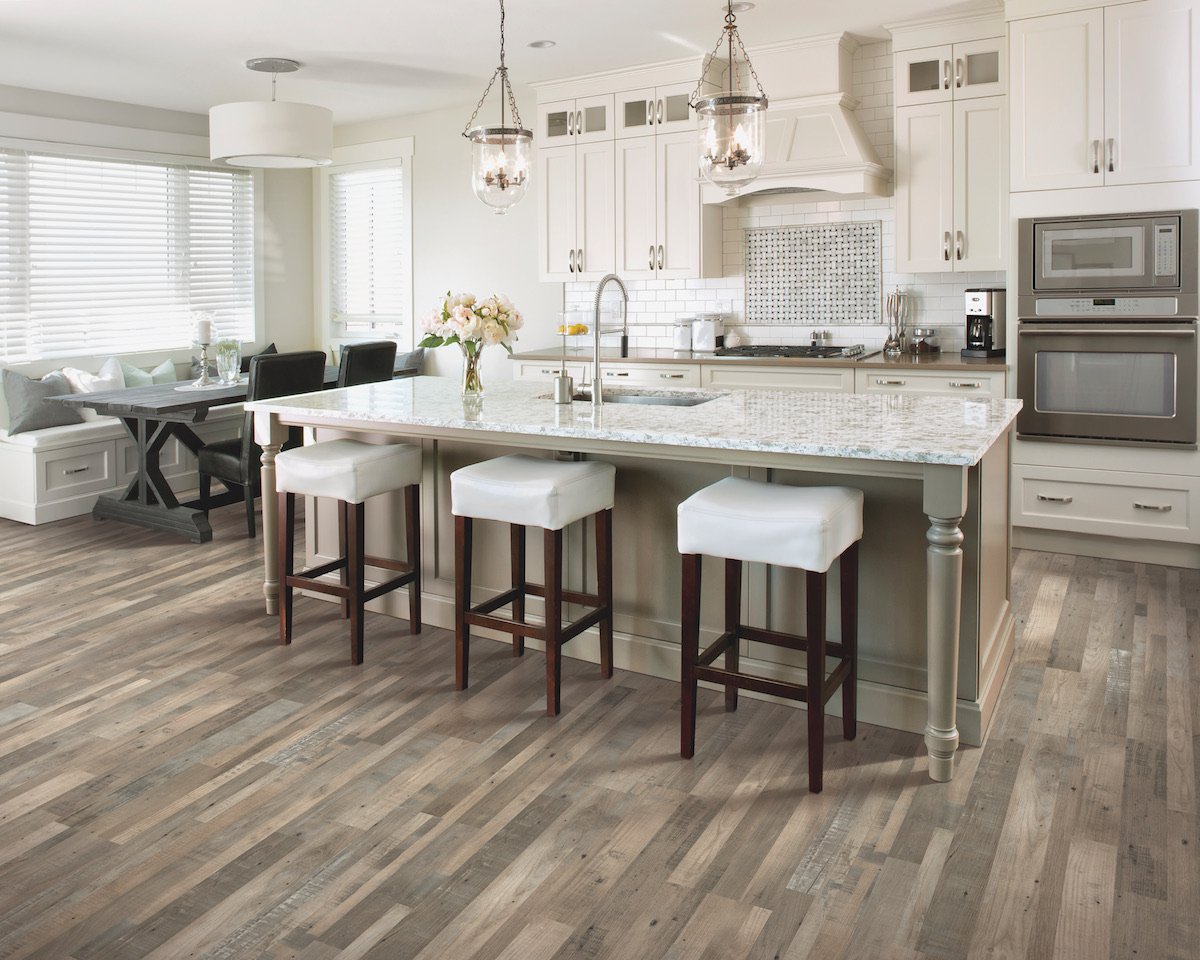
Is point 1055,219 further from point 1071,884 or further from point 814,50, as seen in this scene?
point 1071,884

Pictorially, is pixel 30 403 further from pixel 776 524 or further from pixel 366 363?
pixel 776 524

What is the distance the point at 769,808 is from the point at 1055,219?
343 centimetres

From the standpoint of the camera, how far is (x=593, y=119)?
240 inches

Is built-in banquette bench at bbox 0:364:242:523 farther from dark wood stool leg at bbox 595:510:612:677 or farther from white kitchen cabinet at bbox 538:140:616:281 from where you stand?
dark wood stool leg at bbox 595:510:612:677

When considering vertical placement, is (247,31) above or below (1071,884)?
above

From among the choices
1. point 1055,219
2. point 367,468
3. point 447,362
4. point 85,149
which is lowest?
point 367,468

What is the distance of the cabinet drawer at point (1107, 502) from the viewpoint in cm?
462

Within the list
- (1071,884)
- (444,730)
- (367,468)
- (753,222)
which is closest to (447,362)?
(753,222)

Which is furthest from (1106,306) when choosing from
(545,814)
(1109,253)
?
(545,814)

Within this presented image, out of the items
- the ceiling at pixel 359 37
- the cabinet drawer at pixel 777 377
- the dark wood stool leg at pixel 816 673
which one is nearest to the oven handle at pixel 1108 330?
the cabinet drawer at pixel 777 377

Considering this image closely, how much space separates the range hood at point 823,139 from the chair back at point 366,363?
2.07 meters

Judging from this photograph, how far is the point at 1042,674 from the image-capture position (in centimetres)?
342

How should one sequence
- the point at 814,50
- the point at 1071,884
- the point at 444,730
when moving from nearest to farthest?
the point at 1071,884
the point at 444,730
the point at 814,50

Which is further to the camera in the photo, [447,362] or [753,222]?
[447,362]
